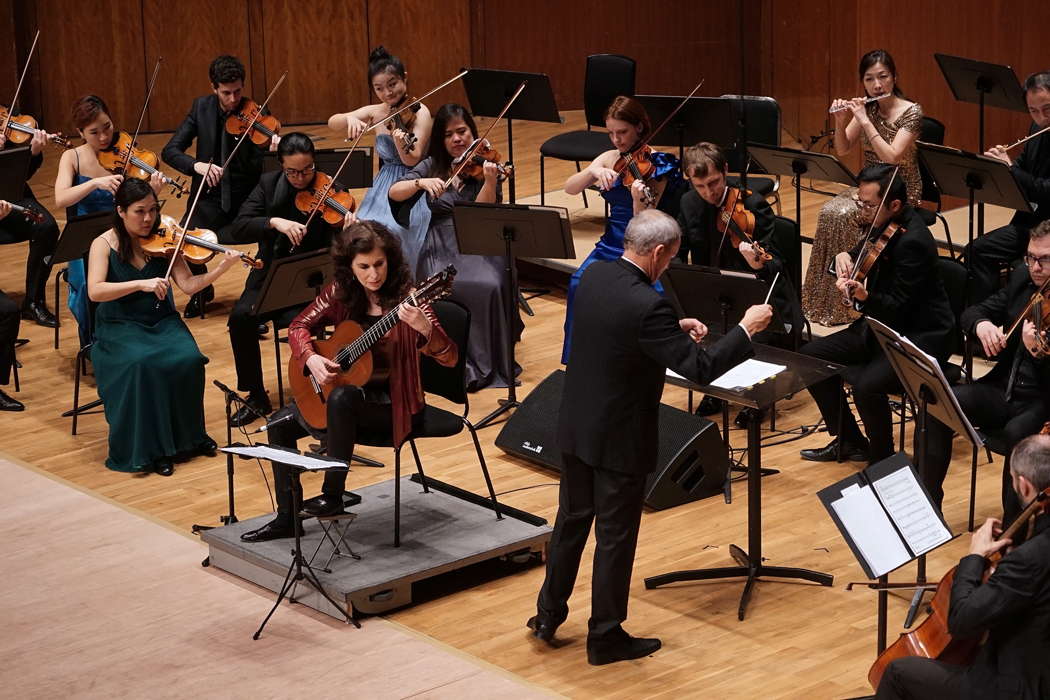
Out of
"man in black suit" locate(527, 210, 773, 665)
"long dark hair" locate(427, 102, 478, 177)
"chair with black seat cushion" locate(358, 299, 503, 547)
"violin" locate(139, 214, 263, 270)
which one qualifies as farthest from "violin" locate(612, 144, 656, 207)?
"man in black suit" locate(527, 210, 773, 665)

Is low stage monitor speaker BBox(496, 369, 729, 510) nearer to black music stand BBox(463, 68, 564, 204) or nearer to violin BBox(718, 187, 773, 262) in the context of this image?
violin BBox(718, 187, 773, 262)

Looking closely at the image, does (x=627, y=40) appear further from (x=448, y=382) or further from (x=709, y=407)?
(x=448, y=382)

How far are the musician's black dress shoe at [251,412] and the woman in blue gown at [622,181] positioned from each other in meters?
1.33

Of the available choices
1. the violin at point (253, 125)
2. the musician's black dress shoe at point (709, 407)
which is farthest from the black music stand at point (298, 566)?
the violin at point (253, 125)

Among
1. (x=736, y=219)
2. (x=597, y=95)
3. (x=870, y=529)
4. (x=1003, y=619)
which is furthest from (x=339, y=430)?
(x=597, y=95)

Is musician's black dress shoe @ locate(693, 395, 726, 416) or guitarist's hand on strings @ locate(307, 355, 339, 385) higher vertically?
guitarist's hand on strings @ locate(307, 355, 339, 385)

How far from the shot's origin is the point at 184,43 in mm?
11609

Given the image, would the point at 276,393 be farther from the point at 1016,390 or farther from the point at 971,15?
the point at 971,15

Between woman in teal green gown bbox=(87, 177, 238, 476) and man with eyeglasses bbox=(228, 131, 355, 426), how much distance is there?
16.2 inches

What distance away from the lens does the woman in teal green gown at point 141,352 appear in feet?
19.7

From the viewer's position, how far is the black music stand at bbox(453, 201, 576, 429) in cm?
612

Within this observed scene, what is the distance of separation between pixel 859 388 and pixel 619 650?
1.66 meters

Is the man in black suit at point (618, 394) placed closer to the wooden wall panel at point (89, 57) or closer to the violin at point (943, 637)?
the violin at point (943, 637)

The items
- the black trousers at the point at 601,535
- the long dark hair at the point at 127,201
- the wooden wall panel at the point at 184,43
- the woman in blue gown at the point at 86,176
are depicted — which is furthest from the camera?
the wooden wall panel at the point at 184,43
